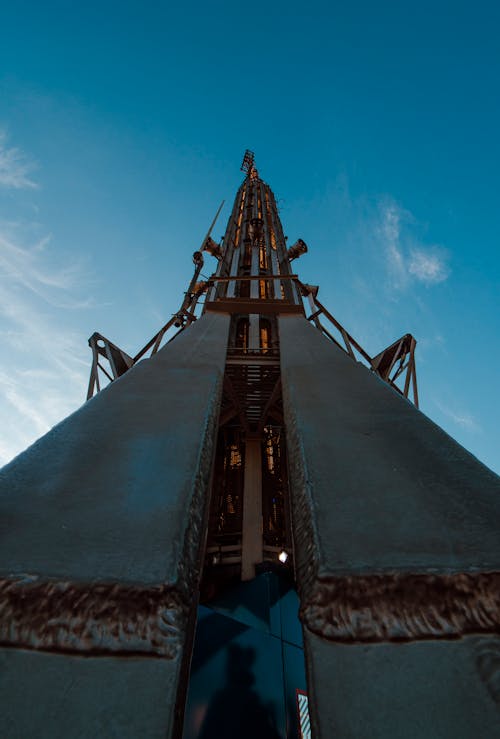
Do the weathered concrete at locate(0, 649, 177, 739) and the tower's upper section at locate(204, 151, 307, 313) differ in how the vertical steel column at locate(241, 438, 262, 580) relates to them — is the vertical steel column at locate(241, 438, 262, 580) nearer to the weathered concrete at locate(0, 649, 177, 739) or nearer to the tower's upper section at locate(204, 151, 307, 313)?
the tower's upper section at locate(204, 151, 307, 313)

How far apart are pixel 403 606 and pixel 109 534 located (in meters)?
1.08

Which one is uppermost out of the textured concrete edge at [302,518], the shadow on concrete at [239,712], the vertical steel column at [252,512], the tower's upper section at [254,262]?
the tower's upper section at [254,262]

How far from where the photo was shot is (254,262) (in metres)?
9.22

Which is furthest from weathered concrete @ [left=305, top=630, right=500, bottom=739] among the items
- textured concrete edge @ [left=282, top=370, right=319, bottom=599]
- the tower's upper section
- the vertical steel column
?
the vertical steel column

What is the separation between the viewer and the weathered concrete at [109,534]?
0.93 metres

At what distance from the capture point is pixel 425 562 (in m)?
1.10

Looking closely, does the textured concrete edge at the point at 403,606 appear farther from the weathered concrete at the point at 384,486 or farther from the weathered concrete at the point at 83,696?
the weathered concrete at the point at 83,696

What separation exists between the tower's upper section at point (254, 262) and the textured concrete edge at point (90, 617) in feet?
14.8

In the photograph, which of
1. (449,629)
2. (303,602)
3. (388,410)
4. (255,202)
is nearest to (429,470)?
(388,410)

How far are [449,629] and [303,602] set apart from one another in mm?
444

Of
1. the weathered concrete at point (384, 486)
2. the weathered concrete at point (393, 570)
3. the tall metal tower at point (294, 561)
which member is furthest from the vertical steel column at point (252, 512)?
the weathered concrete at point (393, 570)

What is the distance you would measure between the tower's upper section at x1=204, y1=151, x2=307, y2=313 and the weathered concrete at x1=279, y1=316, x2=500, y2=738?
12.2 ft

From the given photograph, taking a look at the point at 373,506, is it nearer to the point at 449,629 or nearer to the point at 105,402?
the point at 449,629

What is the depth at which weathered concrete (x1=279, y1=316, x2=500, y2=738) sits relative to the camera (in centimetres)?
85
